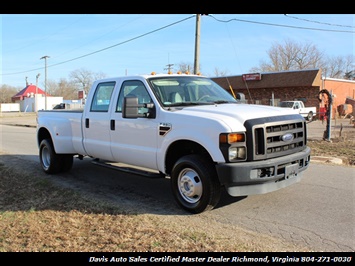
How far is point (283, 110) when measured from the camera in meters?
5.06

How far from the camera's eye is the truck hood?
448 cm

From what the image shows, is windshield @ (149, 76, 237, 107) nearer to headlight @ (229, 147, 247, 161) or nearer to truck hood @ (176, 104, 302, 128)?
truck hood @ (176, 104, 302, 128)

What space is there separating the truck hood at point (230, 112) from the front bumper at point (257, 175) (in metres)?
0.57

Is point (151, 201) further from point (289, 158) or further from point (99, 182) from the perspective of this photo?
point (289, 158)

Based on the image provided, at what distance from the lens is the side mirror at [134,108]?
16.8ft

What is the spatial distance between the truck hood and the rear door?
176 cm

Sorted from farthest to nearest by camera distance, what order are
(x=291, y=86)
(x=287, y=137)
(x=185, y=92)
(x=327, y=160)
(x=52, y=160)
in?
(x=291, y=86) → (x=327, y=160) → (x=52, y=160) → (x=185, y=92) → (x=287, y=137)

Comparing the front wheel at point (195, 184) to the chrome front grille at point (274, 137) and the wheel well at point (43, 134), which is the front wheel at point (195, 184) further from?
the wheel well at point (43, 134)

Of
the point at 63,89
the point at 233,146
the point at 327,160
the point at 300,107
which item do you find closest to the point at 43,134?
the point at 233,146

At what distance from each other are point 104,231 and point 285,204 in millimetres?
2734

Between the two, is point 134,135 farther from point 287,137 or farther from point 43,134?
point 43,134

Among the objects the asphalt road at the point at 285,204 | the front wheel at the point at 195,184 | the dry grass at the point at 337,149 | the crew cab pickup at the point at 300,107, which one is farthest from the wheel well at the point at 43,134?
the crew cab pickup at the point at 300,107

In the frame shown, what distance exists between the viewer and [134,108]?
518cm
